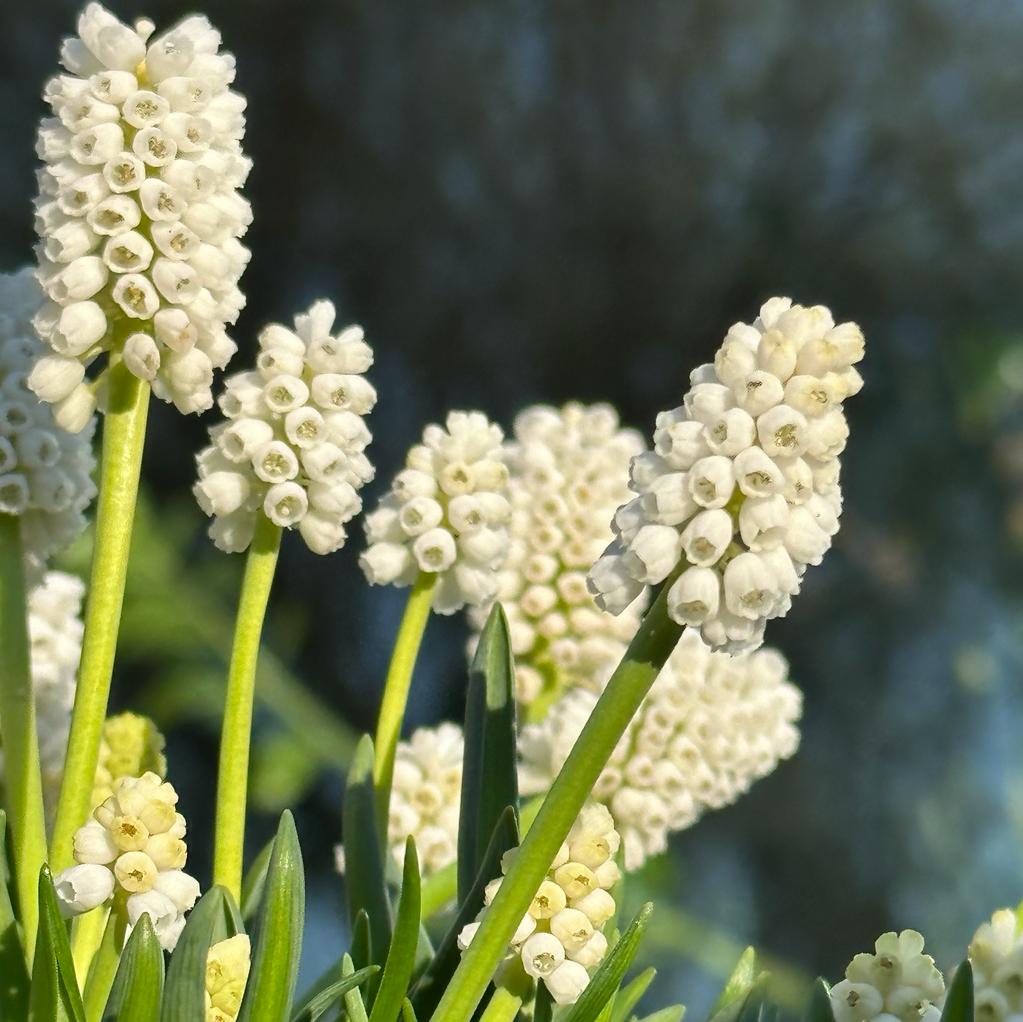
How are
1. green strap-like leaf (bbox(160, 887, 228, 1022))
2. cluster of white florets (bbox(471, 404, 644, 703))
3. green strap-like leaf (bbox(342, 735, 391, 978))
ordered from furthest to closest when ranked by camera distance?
cluster of white florets (bbox(471, 404, 644, 703))
green strap-like leaf (bbox(342, 735, 391, 978))
green strap-like leaf (bbox(160, 887, 228, 1022))

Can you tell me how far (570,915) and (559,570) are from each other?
0.66 feet

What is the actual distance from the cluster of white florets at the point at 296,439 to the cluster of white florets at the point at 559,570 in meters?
0.13

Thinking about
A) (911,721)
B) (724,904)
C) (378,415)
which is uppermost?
(378,415)

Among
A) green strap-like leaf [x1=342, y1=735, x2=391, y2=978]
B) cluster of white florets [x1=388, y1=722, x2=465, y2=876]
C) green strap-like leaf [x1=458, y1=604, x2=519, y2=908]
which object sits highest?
cluster of white florets [x1=388, y1=722, x2=465, y2=876]

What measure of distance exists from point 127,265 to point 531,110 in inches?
46.0

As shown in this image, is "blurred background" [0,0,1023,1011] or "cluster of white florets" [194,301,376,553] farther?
"blurred background" [0,0,1023,1011]

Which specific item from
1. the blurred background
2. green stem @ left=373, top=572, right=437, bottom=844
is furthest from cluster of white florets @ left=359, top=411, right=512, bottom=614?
the blurred background

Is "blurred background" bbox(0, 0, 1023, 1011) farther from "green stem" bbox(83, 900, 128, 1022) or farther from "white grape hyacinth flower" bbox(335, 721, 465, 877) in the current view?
"green stem" bbox(83, 900, 128, 1022)

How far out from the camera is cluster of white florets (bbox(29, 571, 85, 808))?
1.28 feet

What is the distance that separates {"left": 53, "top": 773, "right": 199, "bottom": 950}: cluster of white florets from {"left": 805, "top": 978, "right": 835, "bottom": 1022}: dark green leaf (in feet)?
0.34

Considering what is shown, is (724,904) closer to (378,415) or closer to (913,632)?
(913,632)

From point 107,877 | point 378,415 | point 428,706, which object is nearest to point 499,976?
point 107,877

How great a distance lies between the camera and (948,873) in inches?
55.6

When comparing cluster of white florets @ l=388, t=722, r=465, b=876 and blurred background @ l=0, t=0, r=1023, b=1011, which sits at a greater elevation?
blurred background @ l=0, t=0, r=1023, b=1011
